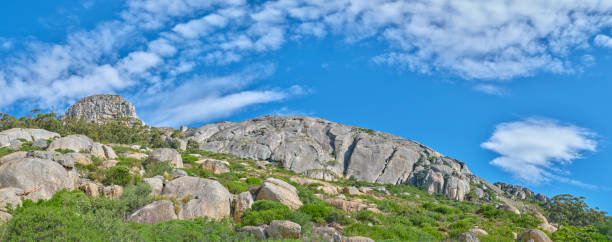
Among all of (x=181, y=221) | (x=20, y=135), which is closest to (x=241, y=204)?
(x=181, y=221)

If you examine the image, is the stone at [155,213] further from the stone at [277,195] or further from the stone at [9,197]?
the stone at [277,195]

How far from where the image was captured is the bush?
79.8ft

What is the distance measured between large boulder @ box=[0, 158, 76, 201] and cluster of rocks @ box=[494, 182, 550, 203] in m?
93.4

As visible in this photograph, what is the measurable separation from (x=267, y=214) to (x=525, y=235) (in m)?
15.8

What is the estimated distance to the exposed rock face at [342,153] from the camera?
290 ft

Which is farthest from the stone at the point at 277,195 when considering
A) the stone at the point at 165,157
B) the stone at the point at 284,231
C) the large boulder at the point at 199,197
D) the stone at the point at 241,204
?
the stone at the point at 165,157

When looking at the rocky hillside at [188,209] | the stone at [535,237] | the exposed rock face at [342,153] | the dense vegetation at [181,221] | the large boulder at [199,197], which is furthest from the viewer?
the exposed rock face at [342,153]

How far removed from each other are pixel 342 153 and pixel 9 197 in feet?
288

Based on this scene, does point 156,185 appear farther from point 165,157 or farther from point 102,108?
point 102,108

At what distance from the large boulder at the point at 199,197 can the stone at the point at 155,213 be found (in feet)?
2.62

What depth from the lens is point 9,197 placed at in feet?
56.8

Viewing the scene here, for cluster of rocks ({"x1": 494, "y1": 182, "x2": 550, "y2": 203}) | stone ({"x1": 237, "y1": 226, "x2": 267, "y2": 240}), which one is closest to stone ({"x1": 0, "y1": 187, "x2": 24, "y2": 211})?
stone ({"x1": 237, "y1": 226, "x2": 267, "y2": 240})

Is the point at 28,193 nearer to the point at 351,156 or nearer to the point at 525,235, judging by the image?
the point at 525,235

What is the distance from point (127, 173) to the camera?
25.1 metres
